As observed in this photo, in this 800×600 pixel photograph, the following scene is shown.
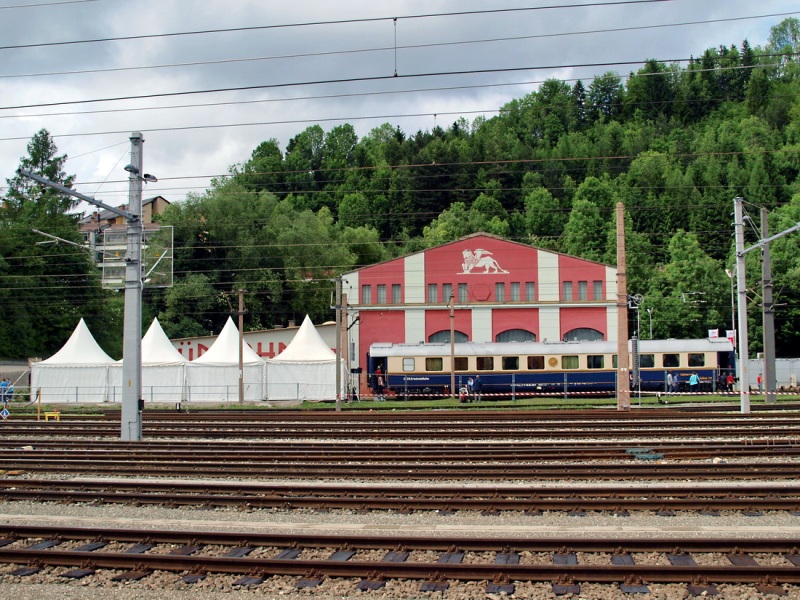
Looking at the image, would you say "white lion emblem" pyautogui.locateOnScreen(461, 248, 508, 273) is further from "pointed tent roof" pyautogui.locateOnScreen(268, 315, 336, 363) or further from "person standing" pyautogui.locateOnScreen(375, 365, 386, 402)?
"pointed tent roof" pyautogui.locateOnScreen(268, 315, 336, 363)

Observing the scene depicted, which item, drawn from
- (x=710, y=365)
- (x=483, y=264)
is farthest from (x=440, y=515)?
(x=483, y=264)

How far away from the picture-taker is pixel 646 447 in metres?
19.2

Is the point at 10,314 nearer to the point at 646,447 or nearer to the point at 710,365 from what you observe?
the point at 710,365

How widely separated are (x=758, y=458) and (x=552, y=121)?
5028 inches

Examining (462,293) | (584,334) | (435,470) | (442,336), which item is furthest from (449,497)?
(462,293)

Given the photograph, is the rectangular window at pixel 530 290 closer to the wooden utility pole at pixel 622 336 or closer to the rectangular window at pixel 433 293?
the rectangular window at pixel 433 293

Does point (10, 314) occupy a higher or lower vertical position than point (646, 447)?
higher

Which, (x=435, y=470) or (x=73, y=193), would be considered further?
(x=73, y=193)

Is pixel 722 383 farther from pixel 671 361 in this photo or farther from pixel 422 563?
pixel 422 563

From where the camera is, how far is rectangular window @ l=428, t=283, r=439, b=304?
58188 mm

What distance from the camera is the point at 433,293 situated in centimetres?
5831

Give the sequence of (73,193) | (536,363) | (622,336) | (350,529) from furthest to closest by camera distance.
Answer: (536,363), (622,336), (73,193), (350,529)

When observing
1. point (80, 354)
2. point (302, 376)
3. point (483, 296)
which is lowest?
point (302, 376)

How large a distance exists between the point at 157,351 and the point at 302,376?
344 inches
